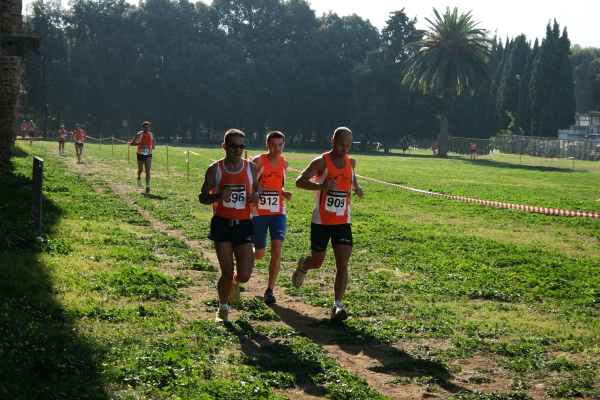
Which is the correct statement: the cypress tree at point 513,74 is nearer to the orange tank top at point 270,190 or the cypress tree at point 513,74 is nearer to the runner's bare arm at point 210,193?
the orange tank top at point 270,190

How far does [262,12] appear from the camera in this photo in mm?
97750

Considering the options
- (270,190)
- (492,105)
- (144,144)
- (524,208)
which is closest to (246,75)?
(492,105)

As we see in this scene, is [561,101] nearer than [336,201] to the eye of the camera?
No

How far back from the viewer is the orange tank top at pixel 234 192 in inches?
305

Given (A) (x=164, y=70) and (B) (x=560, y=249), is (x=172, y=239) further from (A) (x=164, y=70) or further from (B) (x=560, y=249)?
(A) (x=164, y=70)

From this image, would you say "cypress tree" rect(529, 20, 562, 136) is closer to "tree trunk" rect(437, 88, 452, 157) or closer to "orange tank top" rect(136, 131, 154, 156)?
"tree trunk" rect(437, 88, 452, 157)

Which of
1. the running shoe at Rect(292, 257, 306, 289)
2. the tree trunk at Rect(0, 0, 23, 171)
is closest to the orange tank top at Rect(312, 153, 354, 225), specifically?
the running shoe at Rect(292, 257, 306, 289)

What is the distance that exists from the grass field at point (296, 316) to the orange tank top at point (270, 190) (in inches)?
43.5

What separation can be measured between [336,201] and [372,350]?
1831 mm

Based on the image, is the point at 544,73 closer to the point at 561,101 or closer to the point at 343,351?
the point at 561,101

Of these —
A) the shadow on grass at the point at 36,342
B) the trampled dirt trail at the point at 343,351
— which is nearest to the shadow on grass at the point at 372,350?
the trampled dirt trail at the point at 343,351

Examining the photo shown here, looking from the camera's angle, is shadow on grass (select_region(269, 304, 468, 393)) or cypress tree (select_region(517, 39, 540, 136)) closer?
shadow on grass (select_region(269, 304, 468, 393))

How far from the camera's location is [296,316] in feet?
28.1

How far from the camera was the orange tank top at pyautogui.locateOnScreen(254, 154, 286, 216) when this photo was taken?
9.22 metres
